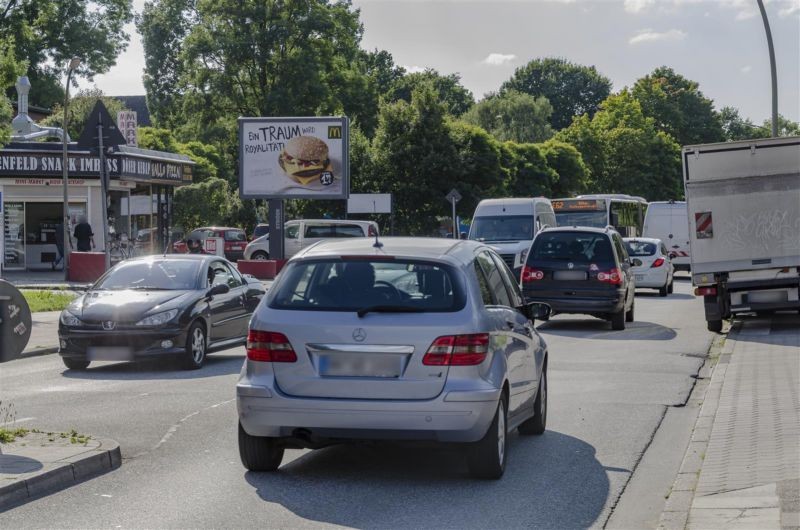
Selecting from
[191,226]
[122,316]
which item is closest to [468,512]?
[122,316]

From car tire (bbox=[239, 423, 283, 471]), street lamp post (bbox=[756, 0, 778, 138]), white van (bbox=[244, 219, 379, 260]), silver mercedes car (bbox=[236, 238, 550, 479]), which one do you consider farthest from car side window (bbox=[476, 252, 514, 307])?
white van (bbox=[244, 219, 379, 260])

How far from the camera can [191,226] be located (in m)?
57.3

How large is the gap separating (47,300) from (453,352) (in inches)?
816

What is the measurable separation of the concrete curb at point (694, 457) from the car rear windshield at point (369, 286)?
5.93 feet

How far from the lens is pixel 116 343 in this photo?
14.3 meters

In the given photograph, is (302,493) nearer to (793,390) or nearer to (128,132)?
(793,390)

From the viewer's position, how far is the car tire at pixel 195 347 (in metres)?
14.7

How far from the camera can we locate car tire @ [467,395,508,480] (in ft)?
25.4

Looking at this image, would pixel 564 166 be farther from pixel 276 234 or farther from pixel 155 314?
pixel 155 314

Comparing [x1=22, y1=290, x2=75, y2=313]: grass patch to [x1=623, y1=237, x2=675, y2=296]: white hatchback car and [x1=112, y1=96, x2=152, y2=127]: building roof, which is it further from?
[x1=112, y1=96, x2=152, y2=127]: building roof

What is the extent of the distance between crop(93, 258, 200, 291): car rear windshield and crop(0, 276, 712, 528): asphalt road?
1339 mm

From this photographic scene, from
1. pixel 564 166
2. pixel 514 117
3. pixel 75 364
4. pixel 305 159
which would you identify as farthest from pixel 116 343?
pixel 514 117

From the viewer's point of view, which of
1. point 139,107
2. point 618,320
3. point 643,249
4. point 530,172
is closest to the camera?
point 618,320

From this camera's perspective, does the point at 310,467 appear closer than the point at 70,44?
Yes
